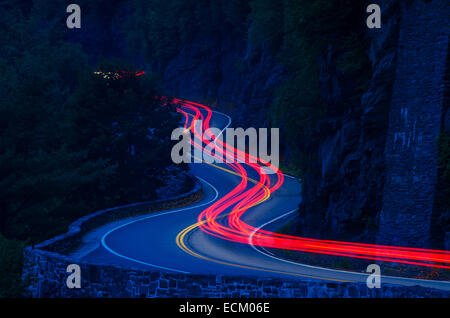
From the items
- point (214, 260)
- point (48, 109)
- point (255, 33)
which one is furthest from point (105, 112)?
point (214, 260)

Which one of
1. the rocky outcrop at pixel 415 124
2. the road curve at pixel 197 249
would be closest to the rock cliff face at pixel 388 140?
the rocky outcrop at pixel 415 124

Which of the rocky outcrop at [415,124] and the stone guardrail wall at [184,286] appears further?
the rocky outcrop at [415,124]

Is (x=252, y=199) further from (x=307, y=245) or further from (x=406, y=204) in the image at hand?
(x=406, y=204)

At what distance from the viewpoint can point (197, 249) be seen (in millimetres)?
28109

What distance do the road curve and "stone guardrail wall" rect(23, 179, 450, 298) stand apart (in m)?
5.63

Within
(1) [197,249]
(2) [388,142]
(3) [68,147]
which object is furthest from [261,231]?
(3) [68,147]

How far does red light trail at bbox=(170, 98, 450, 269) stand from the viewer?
21.3 metres

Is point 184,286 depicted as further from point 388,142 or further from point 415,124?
point 388,142

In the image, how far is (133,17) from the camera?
331ft

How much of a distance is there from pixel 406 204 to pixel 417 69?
215 inches

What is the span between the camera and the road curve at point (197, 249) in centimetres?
2172

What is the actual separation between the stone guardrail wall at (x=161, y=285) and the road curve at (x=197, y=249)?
222 inches

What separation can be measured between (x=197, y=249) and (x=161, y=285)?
13.1 m

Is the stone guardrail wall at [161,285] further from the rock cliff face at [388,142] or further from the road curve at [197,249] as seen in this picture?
the rock cliff face at [388,142]
